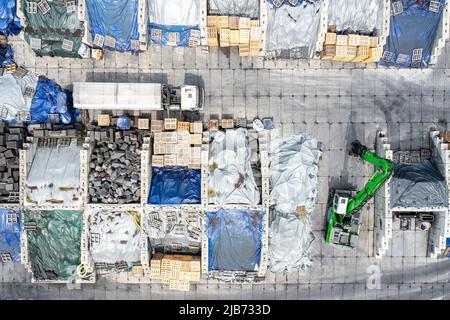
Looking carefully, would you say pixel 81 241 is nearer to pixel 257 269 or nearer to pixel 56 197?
pixel 56 197

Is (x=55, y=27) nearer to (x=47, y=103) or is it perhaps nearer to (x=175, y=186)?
(x=47, y=103)

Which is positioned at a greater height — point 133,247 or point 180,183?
point 180,183

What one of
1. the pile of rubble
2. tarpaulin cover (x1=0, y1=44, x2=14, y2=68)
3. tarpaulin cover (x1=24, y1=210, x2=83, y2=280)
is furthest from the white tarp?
tarpaulin cover (x1=24, y1=210, x2=83, y2=280)

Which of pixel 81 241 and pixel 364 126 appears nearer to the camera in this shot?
pixel 81 241

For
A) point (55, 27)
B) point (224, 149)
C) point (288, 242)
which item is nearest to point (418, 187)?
point (288, 242)

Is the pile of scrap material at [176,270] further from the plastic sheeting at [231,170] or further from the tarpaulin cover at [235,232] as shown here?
the plastic sheeting at [231,170]
